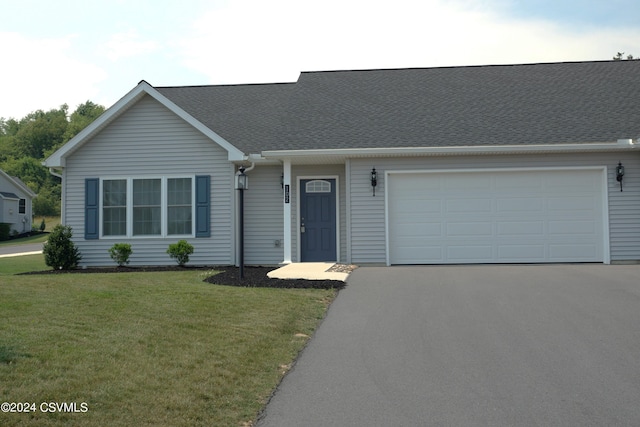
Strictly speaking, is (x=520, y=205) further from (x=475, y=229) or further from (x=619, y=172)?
(x=619, y=172)

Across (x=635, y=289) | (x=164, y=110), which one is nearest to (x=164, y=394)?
(x=635, y=289)

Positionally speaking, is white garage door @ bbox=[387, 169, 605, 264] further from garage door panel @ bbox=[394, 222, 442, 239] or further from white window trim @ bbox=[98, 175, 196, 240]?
white window trim @ bbox=[98, 175, 196, 240]

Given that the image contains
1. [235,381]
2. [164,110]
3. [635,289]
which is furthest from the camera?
[164,110]

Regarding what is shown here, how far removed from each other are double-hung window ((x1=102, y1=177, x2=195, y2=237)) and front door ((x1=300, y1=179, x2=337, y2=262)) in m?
2.75

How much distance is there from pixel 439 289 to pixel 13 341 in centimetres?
670

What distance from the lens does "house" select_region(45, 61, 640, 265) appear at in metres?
14.2

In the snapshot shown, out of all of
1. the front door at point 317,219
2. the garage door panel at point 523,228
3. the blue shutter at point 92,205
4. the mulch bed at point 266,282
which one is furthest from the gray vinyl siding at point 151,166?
the garage door panel at point 523,228

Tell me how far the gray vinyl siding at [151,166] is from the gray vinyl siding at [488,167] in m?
3.19

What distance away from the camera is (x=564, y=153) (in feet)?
46.5

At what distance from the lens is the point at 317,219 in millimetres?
15641

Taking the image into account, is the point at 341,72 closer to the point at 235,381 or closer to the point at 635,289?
the point at 635,289

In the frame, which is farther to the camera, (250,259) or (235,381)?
(250,259)

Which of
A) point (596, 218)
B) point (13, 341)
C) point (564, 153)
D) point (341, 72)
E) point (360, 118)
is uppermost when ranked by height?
point (341, 72)

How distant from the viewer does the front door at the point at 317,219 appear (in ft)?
51.2
